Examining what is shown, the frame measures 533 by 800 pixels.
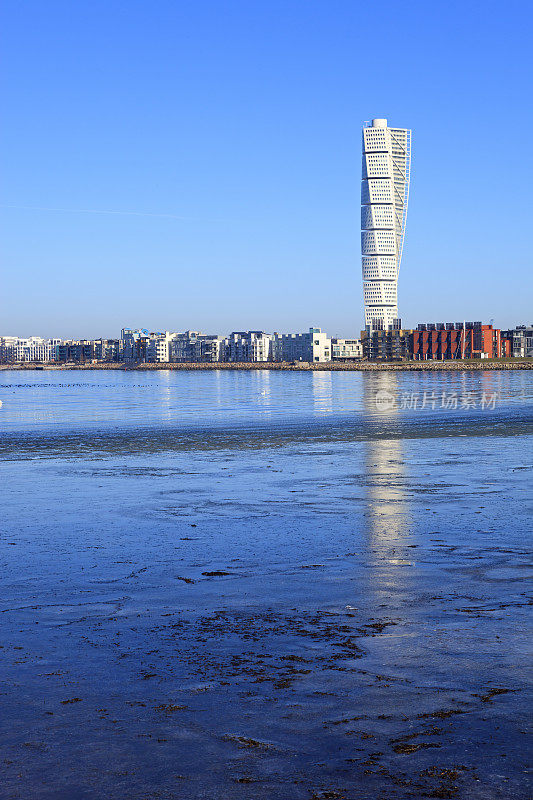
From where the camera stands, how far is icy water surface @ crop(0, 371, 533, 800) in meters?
5.63

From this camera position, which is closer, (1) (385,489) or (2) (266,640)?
(2) (266,640)

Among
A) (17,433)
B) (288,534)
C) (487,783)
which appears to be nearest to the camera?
(487,783)

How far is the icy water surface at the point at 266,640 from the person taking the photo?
5629 mm

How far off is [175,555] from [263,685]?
5.64 meters

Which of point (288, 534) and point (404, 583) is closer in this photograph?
point (404, 583)

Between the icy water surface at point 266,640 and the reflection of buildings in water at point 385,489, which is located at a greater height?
the icy water surface at point 266,640

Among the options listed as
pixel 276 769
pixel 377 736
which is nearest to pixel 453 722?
pixel 377 736

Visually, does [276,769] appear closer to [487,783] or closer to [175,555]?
[487,783]

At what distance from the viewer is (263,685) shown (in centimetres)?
707

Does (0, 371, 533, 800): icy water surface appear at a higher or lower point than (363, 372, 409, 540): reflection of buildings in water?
higher

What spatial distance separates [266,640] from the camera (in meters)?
8.22

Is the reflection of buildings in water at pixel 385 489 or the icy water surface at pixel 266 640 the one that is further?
the reflection of buildings in water at pixel 385 489

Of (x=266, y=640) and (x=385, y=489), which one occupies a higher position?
(x=266, y=640)

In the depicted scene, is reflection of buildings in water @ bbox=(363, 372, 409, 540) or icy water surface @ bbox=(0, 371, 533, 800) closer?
icy water surface @ bbox=(0, 371, 533, 800)
